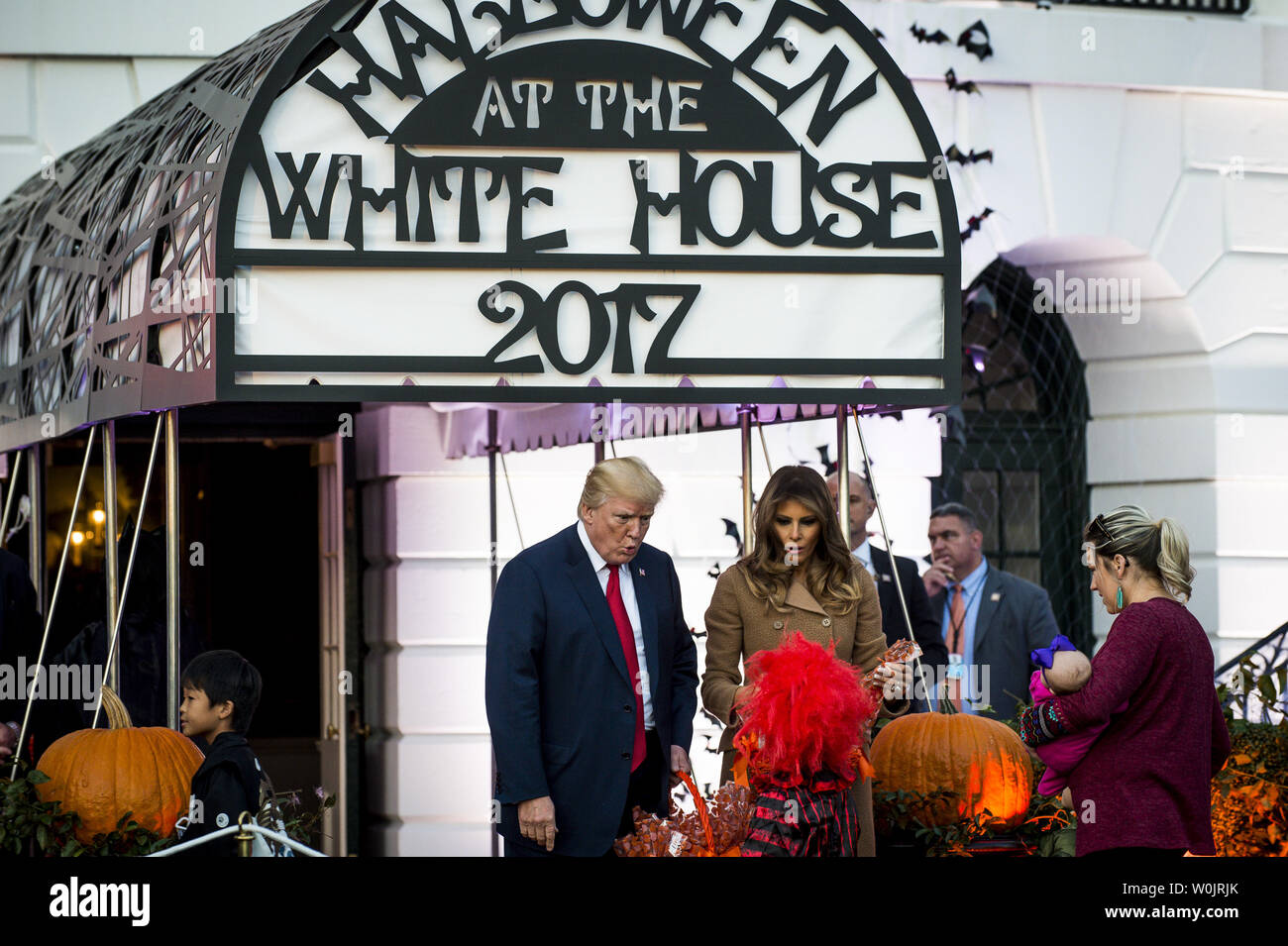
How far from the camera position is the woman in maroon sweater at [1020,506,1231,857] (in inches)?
170

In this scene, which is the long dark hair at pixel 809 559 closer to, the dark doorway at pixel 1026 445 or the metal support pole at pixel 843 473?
the metal support pole at pixel 843 473

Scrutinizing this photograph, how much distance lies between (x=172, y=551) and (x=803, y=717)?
2.01m

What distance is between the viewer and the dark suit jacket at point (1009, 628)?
25.8 feet

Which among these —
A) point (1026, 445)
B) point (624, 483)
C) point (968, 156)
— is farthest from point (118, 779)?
point (1026, 445)

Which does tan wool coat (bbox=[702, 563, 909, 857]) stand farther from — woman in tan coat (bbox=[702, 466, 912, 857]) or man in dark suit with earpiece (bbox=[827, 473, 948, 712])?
man in dark suit with earpiece (bbox=[827, 473, 948, 712])

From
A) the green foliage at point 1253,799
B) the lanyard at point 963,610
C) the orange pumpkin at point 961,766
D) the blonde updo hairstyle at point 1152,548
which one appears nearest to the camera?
the blonde updo hairstyle at point 1152,548

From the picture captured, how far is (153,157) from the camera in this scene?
5.42 m

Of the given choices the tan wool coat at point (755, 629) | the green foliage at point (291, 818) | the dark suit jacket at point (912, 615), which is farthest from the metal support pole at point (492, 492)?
the tan wool coat at point (755, 629)

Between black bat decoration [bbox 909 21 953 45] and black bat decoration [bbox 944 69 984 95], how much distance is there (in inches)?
6.7

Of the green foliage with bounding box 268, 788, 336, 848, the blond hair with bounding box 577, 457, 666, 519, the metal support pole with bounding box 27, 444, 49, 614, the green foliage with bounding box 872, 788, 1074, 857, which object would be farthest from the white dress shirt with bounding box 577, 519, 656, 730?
the metal support pole with bounding box 27, 444, 49, 614

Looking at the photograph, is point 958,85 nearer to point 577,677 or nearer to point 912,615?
point 912,615

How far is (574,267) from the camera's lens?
185 inches

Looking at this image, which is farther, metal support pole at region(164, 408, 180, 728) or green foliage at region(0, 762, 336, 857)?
metal support pole at region(164, 408, 180, 728)

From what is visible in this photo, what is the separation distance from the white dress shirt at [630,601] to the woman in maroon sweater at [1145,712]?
1144 millimetres
